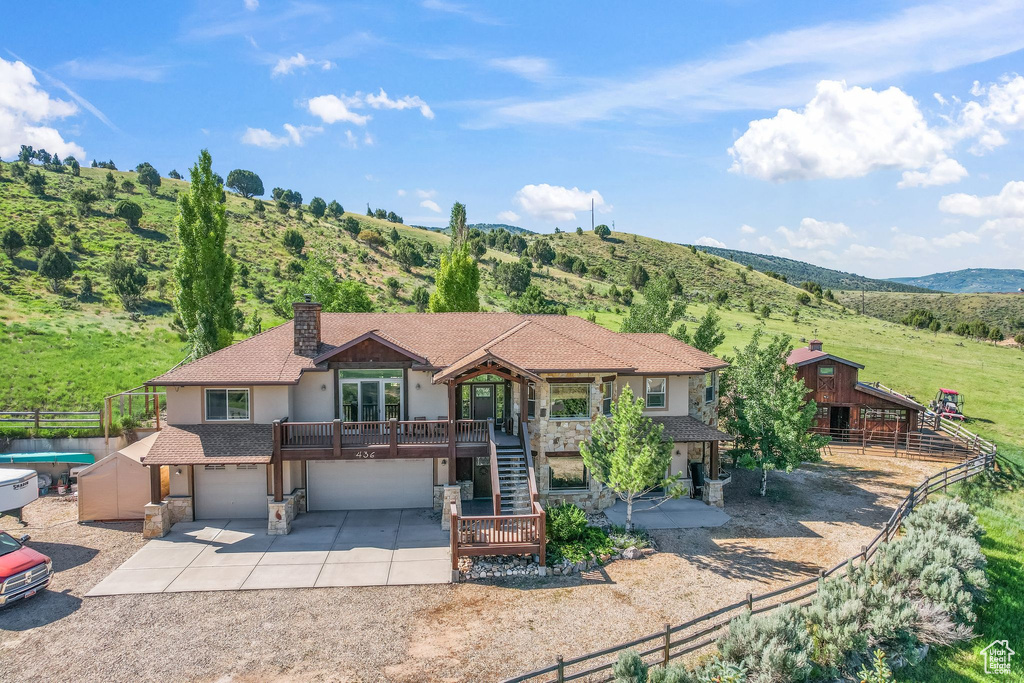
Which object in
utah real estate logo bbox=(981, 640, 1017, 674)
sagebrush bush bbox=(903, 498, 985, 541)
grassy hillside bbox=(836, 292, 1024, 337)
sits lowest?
utah real estate logo bbox=(981, 640, 1017, 674)

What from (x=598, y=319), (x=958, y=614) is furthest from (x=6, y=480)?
(x=598, y=319)

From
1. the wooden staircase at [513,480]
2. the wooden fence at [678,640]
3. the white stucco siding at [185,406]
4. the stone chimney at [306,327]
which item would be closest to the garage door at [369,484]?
the wooden staircase at [513,480]

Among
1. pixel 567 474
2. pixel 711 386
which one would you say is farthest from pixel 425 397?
pixel 711 386

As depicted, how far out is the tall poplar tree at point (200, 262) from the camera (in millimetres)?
28219

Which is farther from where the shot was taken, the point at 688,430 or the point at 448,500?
the point at 688,430

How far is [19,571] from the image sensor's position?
14.1 meters

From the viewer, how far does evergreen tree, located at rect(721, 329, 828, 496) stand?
21.9 meters

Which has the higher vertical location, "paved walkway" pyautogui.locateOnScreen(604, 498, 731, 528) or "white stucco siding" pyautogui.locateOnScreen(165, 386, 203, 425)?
"white stucco siding" pyautogui.locateOnScreen(165, 386, 203, 425)

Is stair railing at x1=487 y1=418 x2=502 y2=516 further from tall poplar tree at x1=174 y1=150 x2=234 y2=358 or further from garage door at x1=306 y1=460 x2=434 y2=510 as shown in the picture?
tall poplar tree at x1=174 y1=150 x2=234 y2=358

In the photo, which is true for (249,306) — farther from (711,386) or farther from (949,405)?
(949,405)

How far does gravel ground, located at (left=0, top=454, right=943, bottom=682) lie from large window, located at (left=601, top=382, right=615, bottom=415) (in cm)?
473

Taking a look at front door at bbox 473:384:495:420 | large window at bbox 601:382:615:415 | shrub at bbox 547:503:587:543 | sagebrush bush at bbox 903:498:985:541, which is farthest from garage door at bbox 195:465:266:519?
sagebrush bush at bbox 903:498:985:541

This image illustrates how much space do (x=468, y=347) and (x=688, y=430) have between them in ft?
31.5

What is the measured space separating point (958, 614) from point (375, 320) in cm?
2267
